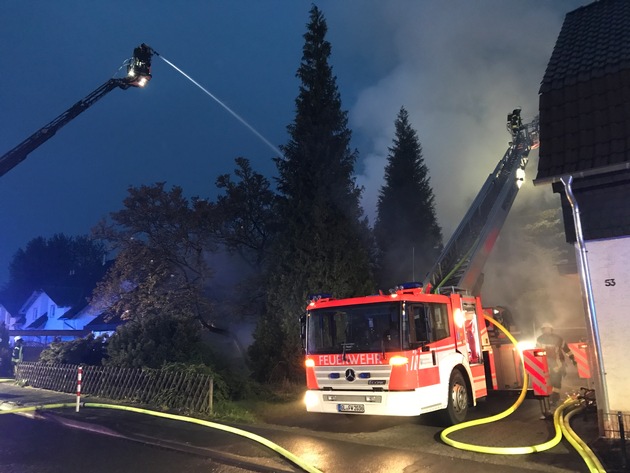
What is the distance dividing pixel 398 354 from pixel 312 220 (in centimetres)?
743

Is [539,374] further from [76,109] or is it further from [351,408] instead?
[76,109]

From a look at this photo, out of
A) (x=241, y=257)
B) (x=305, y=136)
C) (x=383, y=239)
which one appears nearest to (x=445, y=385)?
(x=305, y=136)

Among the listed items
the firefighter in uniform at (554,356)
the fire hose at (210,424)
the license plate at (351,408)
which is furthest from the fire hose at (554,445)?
the firefighter in uniform at (554,356)

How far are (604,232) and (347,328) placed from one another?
4.39 meters

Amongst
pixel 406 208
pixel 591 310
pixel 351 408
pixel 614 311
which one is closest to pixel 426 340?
pixel 351 408

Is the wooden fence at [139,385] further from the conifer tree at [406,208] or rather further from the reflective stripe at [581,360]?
the conifer tree at [406,208]

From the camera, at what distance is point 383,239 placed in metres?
28.9

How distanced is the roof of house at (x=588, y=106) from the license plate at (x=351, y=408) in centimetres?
479

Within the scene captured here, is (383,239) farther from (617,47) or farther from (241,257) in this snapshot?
(617,47)

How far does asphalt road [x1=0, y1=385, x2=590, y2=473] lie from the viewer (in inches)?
237

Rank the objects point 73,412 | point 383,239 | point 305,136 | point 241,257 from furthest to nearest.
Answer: point 383,239
point 241,257
point 305,136
point 73,412

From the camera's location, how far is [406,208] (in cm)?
3130

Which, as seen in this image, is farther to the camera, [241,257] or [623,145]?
[241,257]

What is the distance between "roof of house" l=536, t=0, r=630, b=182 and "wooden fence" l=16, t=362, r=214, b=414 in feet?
27.6
